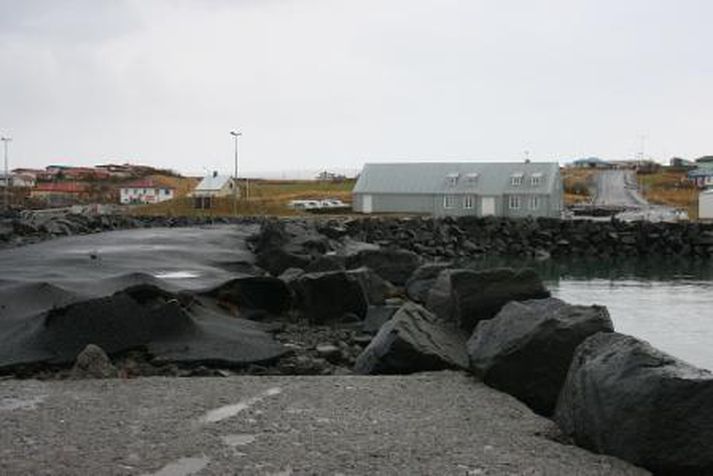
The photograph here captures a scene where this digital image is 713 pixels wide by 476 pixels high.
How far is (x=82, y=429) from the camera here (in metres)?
5.37

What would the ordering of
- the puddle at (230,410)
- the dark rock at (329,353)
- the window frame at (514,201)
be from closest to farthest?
the puddle at (230,410) → the dark rock at (329,353) → the window frame at (514,201)

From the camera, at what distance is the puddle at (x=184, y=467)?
15.0 ft

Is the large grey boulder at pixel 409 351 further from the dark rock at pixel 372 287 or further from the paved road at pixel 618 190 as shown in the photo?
the paved road at pixel 618 190

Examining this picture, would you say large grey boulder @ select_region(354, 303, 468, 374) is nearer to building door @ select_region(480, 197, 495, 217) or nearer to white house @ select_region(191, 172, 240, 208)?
building door @ select_region(480, 197, 495, 217)

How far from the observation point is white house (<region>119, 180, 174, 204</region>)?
10119 centimetres

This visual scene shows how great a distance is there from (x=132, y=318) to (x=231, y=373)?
1.21 m

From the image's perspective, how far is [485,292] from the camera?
30.6ft

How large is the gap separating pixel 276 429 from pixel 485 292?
4.35m

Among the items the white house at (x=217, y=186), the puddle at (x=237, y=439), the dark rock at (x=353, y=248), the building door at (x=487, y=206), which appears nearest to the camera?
the puddle at (x=237, y=439)

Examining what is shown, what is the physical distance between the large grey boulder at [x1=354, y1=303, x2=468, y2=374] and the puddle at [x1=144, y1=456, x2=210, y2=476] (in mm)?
3033

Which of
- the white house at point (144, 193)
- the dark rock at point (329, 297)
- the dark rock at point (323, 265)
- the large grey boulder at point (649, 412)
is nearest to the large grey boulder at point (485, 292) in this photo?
the dark rock at point (329, 297)

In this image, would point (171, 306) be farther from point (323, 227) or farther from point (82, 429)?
point (323, 227)

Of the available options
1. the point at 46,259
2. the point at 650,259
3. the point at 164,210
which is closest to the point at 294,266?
the point at 46,259

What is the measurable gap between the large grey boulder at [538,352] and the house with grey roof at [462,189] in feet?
187
